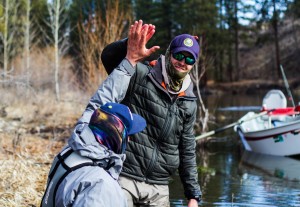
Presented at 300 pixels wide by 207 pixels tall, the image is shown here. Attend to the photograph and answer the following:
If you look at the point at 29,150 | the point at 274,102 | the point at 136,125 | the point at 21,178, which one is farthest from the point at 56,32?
the point at 136,125

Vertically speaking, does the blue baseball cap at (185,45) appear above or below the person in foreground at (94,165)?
above

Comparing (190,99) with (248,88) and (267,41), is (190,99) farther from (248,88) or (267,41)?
(267,41)

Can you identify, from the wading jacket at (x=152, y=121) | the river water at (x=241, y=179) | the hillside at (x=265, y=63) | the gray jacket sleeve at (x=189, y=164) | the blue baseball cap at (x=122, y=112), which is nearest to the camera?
the blue baseball cap at (x=122, y=112)

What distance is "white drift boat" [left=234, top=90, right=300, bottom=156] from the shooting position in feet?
40.7

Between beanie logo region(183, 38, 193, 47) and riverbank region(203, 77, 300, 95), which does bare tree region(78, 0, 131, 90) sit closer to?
beanie logo region(183, 38, 193, 47)

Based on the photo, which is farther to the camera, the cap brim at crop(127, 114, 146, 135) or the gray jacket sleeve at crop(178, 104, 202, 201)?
the gray jacket sleeve at crop(178, 104, 202, 201)

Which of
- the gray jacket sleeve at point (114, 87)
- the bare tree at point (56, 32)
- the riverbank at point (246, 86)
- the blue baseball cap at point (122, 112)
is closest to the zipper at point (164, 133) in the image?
the gray jacket sleeve at point (114, 87)

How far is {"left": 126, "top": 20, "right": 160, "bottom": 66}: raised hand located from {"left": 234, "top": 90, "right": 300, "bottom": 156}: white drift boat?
9793 mm

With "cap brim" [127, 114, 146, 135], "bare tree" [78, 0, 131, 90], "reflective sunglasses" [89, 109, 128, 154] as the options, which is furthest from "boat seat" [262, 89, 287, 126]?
"reflective sunglasses" [89, 109, 128, 154]

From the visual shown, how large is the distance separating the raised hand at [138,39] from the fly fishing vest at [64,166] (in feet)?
2.89

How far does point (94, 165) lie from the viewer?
2367mm

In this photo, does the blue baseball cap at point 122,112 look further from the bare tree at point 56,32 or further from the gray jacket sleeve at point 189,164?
the bare tree at point 56,32

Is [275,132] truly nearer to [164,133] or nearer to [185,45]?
[164,133]

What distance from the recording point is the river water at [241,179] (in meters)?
8.00
